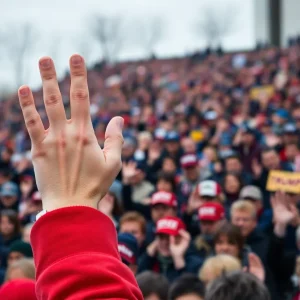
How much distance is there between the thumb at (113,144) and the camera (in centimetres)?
129

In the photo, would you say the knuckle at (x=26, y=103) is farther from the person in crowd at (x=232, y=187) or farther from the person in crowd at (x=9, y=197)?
the person in crowd at (x=9, y=197)

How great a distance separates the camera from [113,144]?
1.36 metres

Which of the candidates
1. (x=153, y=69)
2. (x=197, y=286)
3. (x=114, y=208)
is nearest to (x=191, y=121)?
(x=114, y=208)

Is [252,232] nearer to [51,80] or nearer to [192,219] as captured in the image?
[192,219]

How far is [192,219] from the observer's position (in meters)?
6.83

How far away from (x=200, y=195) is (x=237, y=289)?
13.0 ft

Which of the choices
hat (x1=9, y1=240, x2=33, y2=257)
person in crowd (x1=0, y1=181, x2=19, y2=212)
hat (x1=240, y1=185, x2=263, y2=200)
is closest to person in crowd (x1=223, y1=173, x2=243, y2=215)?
hat (x1=240, y1=185, x2=263, y2=200)

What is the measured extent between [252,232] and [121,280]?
466 cm

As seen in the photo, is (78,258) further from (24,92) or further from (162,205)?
(162,205)

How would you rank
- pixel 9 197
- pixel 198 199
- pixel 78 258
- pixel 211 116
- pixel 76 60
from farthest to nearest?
pixel 211 116
pixel 9 197
pixel 198 199
pixel 76 60
pixel 78 258

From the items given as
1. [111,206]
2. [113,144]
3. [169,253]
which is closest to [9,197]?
[111,206]

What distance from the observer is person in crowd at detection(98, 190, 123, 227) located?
630 centimetres

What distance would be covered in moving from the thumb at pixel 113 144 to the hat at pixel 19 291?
102cm

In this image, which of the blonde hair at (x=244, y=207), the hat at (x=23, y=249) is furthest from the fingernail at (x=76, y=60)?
the blonde hair at (x=244, y=207)
